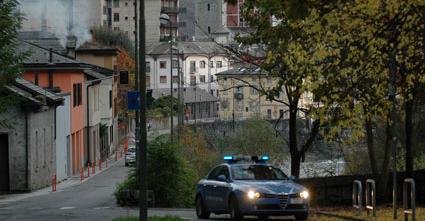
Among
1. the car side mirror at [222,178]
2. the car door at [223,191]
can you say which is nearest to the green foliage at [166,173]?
the car door at [223,191]

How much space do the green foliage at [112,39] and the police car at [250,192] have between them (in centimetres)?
8357

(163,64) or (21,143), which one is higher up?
(163,64)

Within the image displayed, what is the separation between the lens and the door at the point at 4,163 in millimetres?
41969

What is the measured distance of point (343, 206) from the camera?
24578 millimetres

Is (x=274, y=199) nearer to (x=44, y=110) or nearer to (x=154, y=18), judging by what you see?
(x=44, y=110)

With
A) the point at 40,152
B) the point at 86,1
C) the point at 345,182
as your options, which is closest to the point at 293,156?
the point at 345,182

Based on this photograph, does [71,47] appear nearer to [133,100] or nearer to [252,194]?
[133,100]

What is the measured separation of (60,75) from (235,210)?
38.5 metres

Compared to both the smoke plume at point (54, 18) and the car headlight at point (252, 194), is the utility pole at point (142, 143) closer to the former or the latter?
the car headlight at point (252, 194)

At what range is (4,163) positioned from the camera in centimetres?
4197

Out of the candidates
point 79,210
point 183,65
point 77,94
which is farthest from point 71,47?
point 79,210

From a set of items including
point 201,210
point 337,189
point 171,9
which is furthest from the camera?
point 171,9

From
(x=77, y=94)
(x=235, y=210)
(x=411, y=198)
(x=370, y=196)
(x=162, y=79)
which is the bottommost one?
(x=235, y=210)

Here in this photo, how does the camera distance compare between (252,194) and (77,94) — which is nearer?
(252,194)
